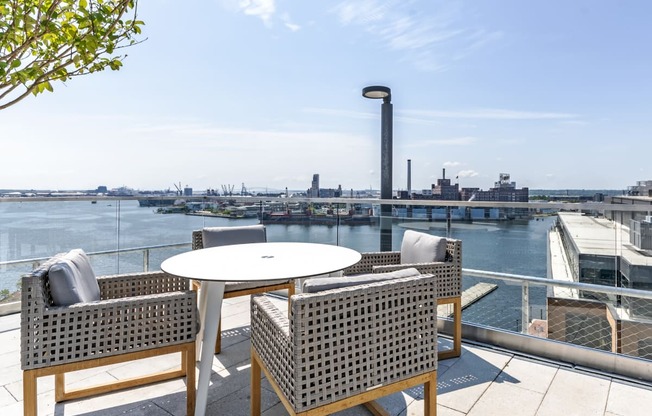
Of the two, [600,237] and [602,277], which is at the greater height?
[600,237]

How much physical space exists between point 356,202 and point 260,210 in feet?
3.94

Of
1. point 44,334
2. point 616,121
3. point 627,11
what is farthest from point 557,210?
point 616,121

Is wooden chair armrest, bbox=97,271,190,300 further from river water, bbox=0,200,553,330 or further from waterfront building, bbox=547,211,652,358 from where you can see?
waterfront building, bbox=547,211,652,358

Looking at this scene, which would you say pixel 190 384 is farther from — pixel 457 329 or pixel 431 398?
pixel 457 329

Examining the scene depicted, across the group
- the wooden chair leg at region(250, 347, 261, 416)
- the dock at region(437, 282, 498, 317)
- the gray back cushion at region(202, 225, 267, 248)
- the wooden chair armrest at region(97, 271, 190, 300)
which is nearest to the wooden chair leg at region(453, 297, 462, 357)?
the dock at region(437, 282, 498, 317)

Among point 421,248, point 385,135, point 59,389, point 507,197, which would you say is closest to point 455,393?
point 421,248

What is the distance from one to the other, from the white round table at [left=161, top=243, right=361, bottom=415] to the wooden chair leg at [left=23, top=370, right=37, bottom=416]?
0.72 meters

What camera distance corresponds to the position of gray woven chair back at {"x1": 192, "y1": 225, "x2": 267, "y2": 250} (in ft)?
10.3

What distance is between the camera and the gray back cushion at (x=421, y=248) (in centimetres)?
279

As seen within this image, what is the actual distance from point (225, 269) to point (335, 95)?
9331 millimetres

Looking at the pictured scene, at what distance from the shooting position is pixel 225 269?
193 centimetres

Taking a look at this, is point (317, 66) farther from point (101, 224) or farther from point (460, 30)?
point (101, 224)

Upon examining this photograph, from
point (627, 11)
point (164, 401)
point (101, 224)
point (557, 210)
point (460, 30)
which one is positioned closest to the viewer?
point (164, 401)

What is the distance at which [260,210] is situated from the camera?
439 centimetres
